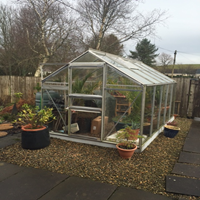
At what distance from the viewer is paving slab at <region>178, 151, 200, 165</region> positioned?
3.83 metres

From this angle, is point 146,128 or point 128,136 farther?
point 146,128

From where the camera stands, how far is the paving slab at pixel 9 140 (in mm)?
4457

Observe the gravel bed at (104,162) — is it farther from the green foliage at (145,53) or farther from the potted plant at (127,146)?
the green foliage at (145,53)

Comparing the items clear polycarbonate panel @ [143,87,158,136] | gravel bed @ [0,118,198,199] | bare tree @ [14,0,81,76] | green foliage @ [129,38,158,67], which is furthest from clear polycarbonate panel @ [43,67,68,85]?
green foliage @ [129,38,158,67]

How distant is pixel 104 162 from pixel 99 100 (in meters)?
1.46

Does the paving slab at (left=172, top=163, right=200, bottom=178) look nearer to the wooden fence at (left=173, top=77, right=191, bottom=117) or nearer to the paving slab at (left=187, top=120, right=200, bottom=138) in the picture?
the paving slab at (left=187, top=120, right=200, bottom=138)

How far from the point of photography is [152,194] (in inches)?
103

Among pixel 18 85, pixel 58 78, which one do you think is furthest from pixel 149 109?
pixel 18 85

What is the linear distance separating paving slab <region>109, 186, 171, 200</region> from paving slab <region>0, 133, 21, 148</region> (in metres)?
3.12

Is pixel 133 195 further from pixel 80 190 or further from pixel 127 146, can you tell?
pixel 127 146

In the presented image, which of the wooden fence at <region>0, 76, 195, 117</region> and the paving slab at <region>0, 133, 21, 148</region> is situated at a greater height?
the wooden fence at <region>0, 76, 195, 117</region>

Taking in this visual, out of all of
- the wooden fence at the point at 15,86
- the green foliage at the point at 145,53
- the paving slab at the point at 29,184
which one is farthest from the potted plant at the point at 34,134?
the green foliage at the point at 145,53

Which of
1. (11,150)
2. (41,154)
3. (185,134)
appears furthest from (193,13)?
(11,150)

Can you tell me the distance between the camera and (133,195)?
2600mm
